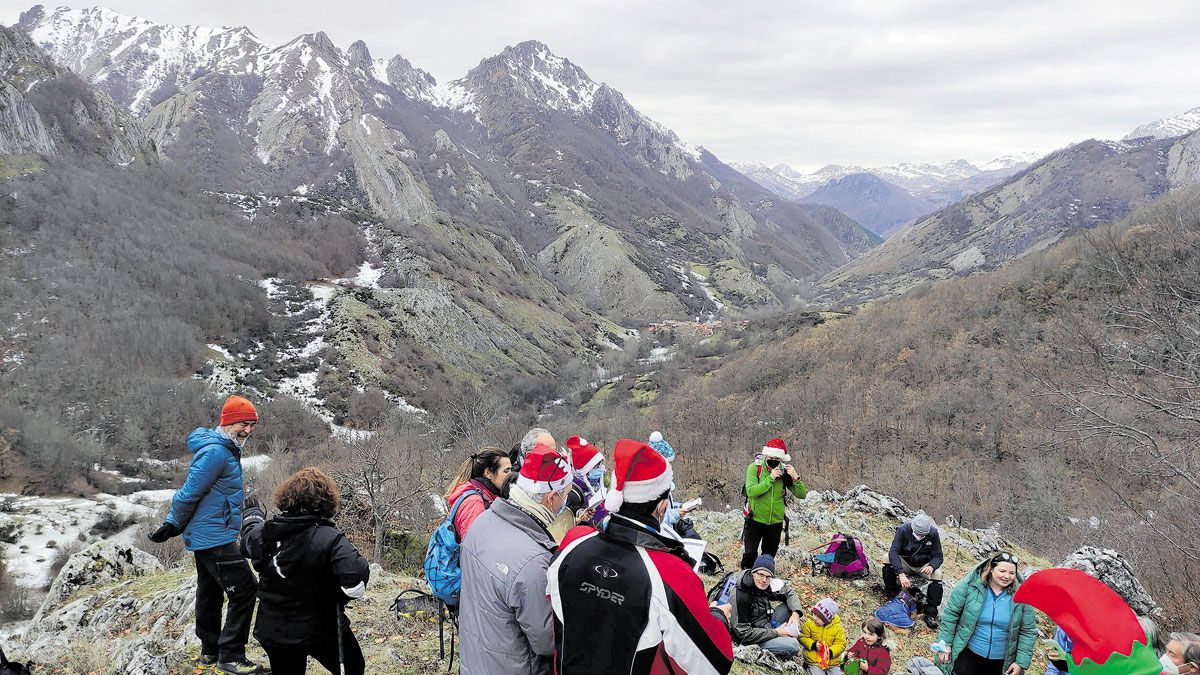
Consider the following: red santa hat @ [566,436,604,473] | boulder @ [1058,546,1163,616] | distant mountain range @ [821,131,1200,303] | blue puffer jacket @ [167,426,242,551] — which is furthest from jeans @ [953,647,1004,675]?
distant mountain range @ [821,131,1200,303]

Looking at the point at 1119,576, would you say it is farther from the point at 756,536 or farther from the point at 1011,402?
the point at 1011,402

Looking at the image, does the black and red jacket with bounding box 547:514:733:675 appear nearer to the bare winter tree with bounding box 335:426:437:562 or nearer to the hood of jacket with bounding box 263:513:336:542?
the hood of jacket with bounding box 263:513:336:542

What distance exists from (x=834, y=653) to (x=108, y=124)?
119825mm

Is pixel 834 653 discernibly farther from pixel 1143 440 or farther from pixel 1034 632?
pixel 1143 440

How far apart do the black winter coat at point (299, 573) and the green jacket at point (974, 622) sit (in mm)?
5036

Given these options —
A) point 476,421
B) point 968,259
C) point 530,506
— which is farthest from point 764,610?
point 968,259

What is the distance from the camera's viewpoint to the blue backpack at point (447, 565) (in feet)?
12.7

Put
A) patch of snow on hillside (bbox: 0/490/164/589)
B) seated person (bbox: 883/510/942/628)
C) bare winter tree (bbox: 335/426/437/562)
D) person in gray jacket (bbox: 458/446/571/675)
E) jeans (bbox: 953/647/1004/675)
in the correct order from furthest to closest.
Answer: patch of snow on hillside (bbox: 0/490/164/589) → bare winter tree (bbox: 335/426/437/562) → seated person (bbox: 883/510/942/628) → jeans (bbox: 953/647/1004/675) → person in gray jacket (bbox: 458/446/571/675)

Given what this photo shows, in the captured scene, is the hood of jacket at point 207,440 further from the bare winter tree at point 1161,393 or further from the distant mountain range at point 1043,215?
the distant mountain range at point 1043,215

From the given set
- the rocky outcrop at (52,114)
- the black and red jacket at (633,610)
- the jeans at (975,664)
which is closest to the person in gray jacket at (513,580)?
the black and red jacket at (633,610)

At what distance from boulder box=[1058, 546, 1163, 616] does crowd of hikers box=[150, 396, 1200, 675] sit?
547cm

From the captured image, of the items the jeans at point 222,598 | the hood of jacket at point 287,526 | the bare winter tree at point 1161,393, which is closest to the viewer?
the hood of jacket at point 287,526

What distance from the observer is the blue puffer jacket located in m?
4.38

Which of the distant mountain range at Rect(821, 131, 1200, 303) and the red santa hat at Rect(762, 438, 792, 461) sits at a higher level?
the distant mountain range at Rect(821, 131, 1200, 303)
